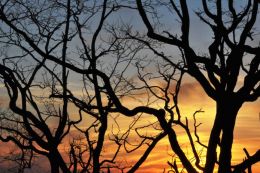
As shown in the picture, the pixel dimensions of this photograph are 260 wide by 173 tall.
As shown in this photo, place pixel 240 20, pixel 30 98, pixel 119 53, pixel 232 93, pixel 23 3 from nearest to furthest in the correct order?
pixel 232 93, pixel 240 20, pixel 23 3, pixel 30 98, pixel 119 53

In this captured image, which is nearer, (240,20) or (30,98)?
(240,20)

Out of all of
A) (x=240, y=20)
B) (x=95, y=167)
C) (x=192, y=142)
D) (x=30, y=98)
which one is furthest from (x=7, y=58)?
(x=240, y=20)

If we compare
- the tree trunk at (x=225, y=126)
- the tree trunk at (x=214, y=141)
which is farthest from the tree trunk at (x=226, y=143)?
the tree trunk at (x=214, y=141)

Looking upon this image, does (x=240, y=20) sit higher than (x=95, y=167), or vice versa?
(x=240, y=20)

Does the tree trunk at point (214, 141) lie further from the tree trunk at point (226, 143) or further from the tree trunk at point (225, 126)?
the tree trunk at point (226, 143)

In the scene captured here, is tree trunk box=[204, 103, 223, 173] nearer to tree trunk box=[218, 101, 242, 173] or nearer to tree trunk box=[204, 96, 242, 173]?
tree trunk box=[204, 96, 242, 173]

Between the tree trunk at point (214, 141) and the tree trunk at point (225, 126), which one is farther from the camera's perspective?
the tree trunk at point (214, 141)

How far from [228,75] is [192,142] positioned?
15.3ft

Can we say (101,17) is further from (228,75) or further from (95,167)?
(228,75)

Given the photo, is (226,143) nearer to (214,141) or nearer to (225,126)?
(225,126)

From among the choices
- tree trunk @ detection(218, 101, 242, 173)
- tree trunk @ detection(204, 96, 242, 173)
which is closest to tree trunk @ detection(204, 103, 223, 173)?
tree trunk @ detection(204, 96, 242, 173)

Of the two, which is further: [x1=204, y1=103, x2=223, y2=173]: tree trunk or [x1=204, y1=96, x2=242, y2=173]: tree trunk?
[x1=204, y1=103, x2=223, y2=173]: tree trunk

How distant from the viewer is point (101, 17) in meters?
14.1

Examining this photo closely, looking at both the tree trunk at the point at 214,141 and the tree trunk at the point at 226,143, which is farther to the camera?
the tree trunk at the point at 214,141
